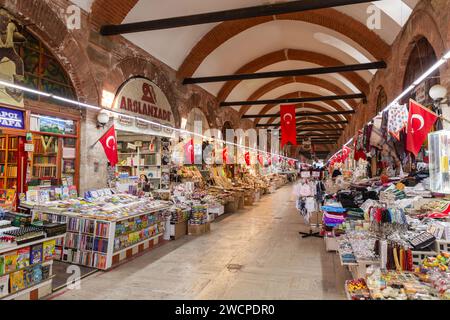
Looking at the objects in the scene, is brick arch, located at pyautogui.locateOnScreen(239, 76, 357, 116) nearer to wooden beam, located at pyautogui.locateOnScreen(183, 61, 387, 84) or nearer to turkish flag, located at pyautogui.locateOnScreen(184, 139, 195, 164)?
wooden beam, located at pyautogui.locateOnScreen(183, 61, 387, 84)

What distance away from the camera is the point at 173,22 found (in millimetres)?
6602

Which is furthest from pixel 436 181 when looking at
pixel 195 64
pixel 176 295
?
pixel 195 64

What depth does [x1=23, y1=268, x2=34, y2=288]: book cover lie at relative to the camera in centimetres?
354

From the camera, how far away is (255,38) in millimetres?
11734

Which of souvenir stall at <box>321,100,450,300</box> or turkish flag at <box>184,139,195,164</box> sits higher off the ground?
turkish flag at <box>184,139,195,164</box>

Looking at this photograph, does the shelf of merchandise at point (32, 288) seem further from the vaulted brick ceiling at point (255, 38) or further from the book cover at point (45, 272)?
the vaulted brick ceiling at point (255, 38)

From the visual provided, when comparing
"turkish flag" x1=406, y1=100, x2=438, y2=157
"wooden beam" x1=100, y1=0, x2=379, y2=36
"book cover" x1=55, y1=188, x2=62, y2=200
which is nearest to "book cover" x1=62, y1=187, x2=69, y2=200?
"book cover" x1=55, y1=188, x2=62, y2=200

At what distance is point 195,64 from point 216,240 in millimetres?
6217

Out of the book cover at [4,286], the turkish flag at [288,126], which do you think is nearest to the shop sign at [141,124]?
the book cover at [4,286]

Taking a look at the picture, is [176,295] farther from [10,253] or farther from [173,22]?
[173,22]

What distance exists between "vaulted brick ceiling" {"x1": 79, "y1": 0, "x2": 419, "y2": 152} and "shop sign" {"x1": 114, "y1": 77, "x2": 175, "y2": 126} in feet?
3.37

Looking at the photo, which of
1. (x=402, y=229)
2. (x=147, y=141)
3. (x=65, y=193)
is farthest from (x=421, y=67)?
(x=65, y=193)

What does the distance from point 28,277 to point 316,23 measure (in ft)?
30.5

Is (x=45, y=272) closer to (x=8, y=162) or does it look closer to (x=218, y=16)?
(x=8, y=162)
